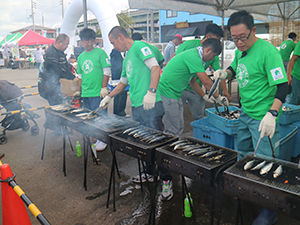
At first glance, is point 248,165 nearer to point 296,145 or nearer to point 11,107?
point 296,145

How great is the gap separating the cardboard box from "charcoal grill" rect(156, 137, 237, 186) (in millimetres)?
3990

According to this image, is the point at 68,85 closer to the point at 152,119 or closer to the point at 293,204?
the point at 152,119

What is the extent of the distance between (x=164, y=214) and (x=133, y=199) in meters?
0.56

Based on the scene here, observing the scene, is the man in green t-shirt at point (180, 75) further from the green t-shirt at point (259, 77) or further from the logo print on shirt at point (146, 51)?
the green t-shirt at point (259, 77)

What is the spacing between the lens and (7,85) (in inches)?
238

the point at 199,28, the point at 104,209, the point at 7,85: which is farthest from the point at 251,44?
the point at 199,28

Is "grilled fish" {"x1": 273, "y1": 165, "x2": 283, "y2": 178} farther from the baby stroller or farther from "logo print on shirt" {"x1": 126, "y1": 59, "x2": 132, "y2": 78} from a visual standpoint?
the baby stroller

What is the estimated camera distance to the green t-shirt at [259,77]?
2.31 m

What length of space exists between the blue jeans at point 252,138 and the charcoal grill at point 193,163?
18.9 inches

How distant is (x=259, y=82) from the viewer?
8.14 ft

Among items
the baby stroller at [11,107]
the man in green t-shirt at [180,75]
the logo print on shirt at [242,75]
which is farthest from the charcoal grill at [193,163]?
the baby stroller at [11,107]

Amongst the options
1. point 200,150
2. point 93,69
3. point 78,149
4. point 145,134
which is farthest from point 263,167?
point 78,149

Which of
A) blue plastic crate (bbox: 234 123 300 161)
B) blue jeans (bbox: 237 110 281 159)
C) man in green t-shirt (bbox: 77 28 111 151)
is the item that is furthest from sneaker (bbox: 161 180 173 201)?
man in green t-shirt (bbox: 77 28 111 151)

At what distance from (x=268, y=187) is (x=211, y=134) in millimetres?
2475
